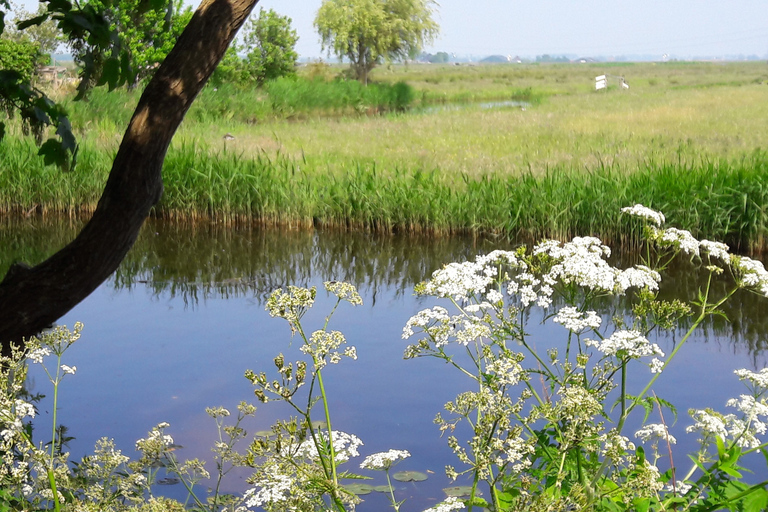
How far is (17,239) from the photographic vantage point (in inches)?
418

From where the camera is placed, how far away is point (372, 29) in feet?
192

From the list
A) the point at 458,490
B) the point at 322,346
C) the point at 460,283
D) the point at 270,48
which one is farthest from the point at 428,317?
the point at 270,48

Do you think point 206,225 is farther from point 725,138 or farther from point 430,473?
point 725,138

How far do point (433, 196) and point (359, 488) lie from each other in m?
7.13

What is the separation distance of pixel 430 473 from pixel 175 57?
96.4 inches

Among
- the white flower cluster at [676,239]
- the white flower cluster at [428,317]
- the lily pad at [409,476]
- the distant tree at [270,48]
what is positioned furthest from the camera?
the distant tree at [270,48]

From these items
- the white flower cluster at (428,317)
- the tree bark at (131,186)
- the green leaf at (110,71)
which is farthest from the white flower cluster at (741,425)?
the green leaf at (110,71)

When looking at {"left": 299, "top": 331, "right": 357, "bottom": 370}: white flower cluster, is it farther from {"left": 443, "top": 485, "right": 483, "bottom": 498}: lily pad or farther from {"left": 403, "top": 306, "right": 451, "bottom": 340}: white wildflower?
{"left": 443, "top": 485, "right": 483, "bottom": 498}: lily pad

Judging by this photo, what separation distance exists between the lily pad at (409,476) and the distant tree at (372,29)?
54346 millimetres

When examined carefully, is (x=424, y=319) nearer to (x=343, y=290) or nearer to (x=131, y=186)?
(x=343, y=290)

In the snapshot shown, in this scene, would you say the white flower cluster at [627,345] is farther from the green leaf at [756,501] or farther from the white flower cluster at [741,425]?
the green leaf at [756,501]

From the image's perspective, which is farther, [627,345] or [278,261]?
[278,261]

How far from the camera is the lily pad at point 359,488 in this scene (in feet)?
13.9

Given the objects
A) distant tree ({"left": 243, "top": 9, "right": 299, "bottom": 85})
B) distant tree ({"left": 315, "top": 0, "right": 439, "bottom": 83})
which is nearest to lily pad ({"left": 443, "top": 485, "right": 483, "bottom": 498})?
distant tree ({"left": 243, "top": 9, "right": 299, "bottom": 85})
